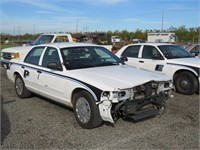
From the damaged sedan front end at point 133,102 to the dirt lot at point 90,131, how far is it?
0.95ft

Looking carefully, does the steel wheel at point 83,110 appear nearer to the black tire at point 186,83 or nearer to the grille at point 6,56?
the black tire at point 186,83

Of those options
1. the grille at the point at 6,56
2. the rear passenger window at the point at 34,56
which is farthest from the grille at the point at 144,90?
the grille at the point at 6,56

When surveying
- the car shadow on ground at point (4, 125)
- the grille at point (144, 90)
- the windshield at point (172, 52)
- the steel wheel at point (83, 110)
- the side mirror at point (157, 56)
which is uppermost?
the windshield at point (172, 52)

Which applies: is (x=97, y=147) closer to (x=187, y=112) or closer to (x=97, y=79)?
(x=97, y=79)

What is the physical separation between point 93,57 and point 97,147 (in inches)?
92.3

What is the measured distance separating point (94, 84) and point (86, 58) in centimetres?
128

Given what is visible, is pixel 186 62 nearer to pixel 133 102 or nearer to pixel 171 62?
pixel 171 62

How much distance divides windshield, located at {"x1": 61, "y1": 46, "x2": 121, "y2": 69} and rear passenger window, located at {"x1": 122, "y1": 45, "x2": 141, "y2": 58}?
2932mm

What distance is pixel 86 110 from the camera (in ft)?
15.5

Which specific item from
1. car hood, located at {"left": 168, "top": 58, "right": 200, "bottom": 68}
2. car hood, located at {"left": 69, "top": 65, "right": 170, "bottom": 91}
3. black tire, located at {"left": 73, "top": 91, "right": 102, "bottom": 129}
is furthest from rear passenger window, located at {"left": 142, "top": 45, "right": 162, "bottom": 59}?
black tire, located at {"left": 73, "top": 91, "right": 102, "bottom": 129}

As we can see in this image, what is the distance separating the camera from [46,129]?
475 centimetres

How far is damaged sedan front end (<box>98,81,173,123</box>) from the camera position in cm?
432

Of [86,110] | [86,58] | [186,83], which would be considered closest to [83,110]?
[86,110]

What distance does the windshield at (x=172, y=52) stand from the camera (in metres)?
8.29
